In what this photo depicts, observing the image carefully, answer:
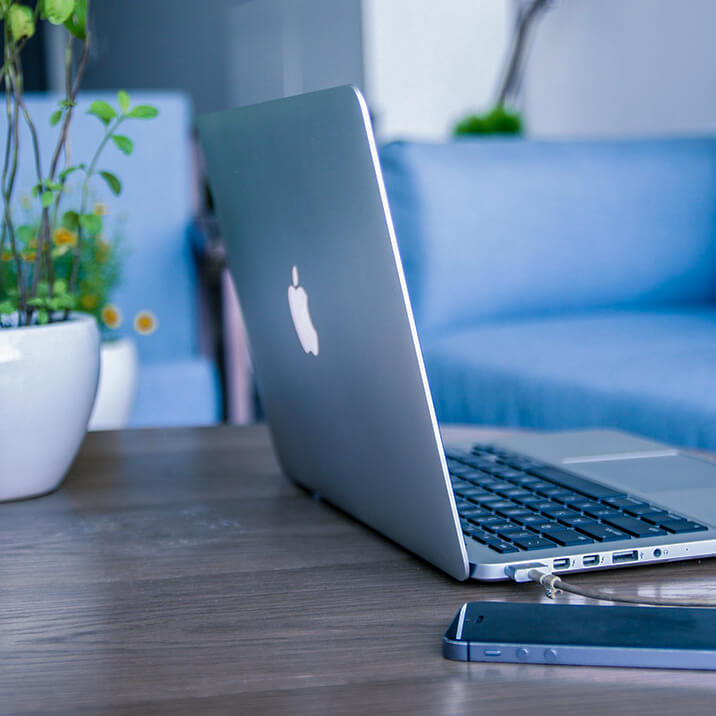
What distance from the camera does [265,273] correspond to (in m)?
0.72

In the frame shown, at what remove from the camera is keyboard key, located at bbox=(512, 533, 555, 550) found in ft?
1.79

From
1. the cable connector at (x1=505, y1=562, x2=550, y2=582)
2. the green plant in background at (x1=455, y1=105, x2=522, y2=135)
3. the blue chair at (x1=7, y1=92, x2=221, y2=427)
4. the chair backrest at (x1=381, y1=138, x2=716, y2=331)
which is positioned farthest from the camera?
the green plant in background at (x1=455, y1=105, x2=522, y2=135)

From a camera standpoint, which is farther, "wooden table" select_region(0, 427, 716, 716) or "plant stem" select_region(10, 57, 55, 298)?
"plant stem" select_region(10, 57, 55, 298)

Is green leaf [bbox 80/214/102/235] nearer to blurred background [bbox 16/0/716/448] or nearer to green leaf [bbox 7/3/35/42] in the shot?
green leaf [bbox 7/3/35/42]

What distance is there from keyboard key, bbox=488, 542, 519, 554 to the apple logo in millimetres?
179

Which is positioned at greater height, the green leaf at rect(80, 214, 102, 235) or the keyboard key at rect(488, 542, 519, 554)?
the green leaf at rect(80, 214, 102, 235)

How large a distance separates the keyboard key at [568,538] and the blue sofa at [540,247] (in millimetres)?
1038

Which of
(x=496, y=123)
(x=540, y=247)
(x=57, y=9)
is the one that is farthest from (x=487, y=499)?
(x=496, y=123)

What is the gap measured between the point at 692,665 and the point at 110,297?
2.12 meters

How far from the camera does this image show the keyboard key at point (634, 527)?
57 centimetres

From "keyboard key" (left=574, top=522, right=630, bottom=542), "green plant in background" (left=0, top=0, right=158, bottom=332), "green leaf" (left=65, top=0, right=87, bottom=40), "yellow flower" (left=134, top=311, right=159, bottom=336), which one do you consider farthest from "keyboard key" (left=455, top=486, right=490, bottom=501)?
"yellow flower" (left=134, top=311, right=159, bottom=336)

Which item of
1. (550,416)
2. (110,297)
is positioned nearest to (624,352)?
(550,416)

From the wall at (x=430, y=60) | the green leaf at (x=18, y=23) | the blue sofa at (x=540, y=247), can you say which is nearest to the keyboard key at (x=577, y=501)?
the green leaf at (x=18, y=23)

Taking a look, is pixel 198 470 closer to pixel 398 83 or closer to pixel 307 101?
pixel 307 101
